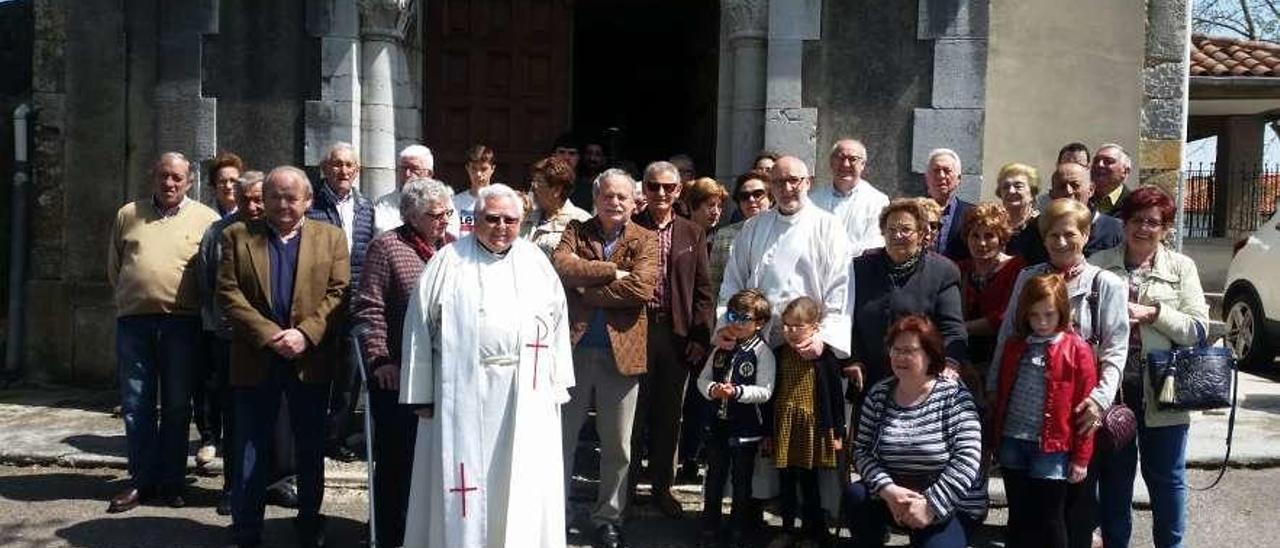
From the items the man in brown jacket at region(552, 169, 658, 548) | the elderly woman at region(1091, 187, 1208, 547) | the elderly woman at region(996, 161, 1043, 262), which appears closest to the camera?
the elderly woman at region(1091, 187, 1208, 547)

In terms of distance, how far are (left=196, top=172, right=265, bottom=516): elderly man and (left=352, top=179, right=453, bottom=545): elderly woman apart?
2.15 feet

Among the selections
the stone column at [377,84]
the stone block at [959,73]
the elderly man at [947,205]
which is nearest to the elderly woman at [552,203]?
the elderly man at [947,205]

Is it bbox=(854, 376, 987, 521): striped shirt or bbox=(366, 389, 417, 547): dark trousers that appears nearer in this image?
bbox=(854, 376, 987, 521): striped shirt

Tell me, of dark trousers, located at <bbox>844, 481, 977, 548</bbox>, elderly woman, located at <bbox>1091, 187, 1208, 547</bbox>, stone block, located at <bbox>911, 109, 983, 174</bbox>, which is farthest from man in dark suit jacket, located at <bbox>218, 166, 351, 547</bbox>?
stone block, located at <bbox>911, 109, 983, 174</bbox>

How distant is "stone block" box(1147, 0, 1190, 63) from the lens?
7.77m

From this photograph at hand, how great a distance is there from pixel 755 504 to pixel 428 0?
4.62 m

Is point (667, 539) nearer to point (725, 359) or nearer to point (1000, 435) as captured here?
point (725, 359)

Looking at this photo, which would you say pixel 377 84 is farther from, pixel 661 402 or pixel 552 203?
pixel 661 402

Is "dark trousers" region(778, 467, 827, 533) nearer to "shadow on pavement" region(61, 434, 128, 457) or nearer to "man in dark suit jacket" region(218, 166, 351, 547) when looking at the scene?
"man in dark suit jacket" region(218, 166, 351, 547)

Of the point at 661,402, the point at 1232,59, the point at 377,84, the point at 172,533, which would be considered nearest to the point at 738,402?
the point at 661,402

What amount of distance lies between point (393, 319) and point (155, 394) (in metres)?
1.74

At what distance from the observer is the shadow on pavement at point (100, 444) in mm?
6664

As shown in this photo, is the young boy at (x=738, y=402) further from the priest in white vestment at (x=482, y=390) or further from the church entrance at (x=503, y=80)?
the church entrance at (x=503, y=80)

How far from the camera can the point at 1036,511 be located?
14.7 ft
